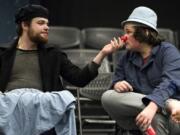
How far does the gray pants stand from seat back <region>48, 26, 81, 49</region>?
2.27 meters

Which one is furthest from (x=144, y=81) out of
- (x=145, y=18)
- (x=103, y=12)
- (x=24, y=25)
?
(x=103, y=12)

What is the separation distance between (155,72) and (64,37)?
2348 mm

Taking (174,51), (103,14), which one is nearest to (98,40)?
(103,14)

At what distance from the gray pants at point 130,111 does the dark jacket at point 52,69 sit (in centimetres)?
25

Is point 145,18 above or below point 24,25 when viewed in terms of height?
above

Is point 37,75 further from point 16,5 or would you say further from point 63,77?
point 16,5

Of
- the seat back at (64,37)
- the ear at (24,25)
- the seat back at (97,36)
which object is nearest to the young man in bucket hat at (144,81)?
the ear at (24,25)

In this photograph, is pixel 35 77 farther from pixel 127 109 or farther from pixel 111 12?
pixel 111 12

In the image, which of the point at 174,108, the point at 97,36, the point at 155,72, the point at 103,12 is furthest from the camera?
the point at 103,12

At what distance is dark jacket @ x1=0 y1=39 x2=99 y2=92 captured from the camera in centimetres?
328

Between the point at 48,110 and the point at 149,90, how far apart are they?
2.10 feet

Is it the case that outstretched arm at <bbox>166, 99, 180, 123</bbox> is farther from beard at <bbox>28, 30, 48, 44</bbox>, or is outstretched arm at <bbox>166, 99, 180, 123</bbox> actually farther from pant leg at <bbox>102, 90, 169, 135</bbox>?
beard at <bbox>28, 30, 48, 44</bbox>

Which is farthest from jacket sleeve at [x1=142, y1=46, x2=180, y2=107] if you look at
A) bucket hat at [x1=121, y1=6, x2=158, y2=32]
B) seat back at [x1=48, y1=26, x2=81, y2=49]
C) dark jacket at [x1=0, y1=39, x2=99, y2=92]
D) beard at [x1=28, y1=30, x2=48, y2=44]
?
seat back at [x1=48, y1=26, x2=81, y2=49]

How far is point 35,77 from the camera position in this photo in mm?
3336
